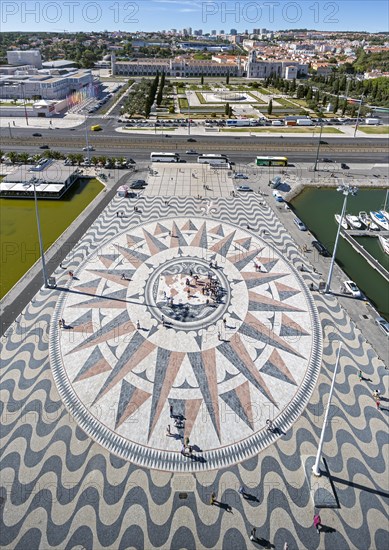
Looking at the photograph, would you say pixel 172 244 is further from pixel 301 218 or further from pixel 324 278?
pixel 301 218

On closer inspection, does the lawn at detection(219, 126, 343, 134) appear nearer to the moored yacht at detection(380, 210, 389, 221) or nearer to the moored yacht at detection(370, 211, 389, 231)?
the moored yacht at detection(380, 210, 389, 221)

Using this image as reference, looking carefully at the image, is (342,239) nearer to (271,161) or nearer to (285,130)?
(271,161)

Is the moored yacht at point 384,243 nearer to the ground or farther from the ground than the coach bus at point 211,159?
nearer to the ground

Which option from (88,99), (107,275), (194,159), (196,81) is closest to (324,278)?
(107,275)

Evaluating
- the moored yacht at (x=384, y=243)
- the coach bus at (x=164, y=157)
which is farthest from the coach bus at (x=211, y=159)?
the moored yacht at (x=384, y=243)

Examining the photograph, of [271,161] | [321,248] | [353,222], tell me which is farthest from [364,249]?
[271,161]

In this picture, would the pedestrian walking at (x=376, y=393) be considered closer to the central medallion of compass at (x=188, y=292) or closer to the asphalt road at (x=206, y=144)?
the central medallion of compass at (x=188, y=292)
